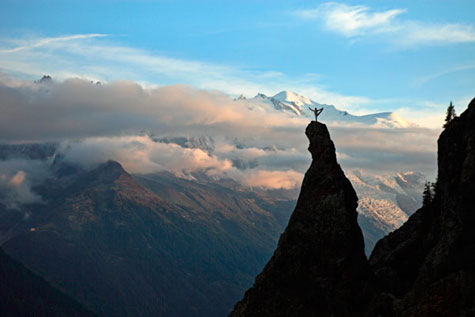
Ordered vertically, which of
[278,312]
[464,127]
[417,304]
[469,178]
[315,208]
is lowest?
[278,312]

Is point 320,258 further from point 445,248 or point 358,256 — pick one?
point 445,248

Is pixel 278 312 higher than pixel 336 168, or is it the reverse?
pixel 336 168

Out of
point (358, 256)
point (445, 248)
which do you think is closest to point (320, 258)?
point (358, 256)

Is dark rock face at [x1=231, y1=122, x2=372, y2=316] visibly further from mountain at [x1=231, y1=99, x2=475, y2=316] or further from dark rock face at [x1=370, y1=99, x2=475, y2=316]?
dark rock face at [x1=370, y1=99, x2=475, y2=316]

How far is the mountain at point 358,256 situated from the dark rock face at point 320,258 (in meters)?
0.09

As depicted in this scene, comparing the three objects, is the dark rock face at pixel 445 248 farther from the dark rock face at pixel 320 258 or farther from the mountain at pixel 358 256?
the dark rock face at pixel 320 258

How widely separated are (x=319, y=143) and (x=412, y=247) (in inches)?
596

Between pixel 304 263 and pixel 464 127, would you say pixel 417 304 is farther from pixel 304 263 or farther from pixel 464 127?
pixel 464 127

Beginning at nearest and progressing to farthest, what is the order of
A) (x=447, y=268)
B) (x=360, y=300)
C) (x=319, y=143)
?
(x=447, y=268)
(x=360, y=300)
(x=319, y=143)

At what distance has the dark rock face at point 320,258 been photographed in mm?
53156

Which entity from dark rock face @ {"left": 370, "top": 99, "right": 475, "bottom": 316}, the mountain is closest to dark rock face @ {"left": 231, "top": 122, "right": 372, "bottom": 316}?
the mountain

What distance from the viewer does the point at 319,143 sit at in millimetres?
60844

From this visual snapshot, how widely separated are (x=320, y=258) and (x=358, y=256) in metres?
3.58

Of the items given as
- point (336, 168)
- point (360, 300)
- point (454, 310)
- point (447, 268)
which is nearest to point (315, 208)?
point (336, 168)
